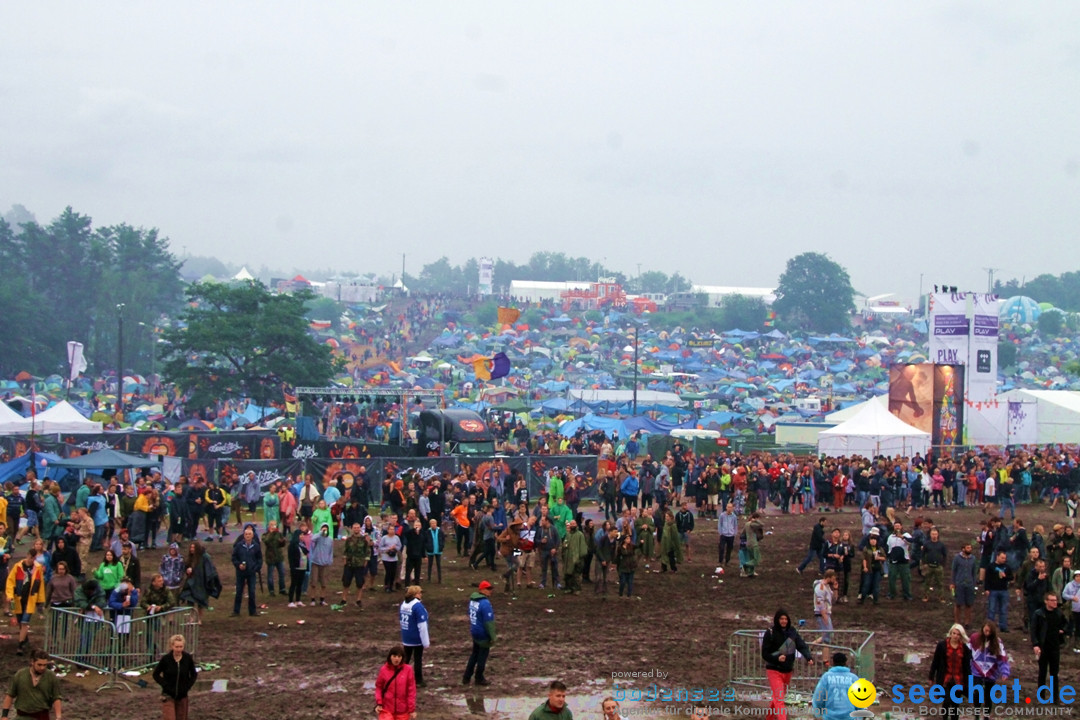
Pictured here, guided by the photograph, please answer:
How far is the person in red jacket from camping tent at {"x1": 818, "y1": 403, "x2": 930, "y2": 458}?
104ft

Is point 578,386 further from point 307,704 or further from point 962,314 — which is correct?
point 307,704

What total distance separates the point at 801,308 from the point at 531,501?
436 feet

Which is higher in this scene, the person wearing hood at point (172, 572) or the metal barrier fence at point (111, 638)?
the person wearing hood at point (172, 572)

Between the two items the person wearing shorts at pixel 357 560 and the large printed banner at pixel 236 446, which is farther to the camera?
the large printed banner at pixel 236 446

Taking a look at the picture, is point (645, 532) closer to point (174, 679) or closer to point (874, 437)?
point (174, 679)

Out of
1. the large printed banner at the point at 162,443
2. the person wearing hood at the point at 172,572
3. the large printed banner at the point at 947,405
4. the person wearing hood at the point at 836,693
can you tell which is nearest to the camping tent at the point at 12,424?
the large printed banner at the point at 162,443

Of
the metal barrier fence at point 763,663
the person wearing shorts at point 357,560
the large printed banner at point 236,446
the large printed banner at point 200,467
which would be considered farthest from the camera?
the large printed banner at point 236,446

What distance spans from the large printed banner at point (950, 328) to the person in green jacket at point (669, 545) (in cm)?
3463

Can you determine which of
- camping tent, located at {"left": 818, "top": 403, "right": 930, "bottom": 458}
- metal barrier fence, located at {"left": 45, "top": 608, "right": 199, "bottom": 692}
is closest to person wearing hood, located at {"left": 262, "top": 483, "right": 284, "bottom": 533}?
metal barrier fence, located at {"left": 45, "top": 608, "right": 199, "bottom": 692}

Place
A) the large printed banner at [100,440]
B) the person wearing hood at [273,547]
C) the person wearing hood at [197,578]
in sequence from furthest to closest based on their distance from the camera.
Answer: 1. the large printed banner at [100,440]
2. the person wearing hood at [273,547]
3. the person wearing hood at [197,578]

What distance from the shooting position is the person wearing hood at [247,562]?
56.7 ft

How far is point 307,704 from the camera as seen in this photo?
41.8 ft

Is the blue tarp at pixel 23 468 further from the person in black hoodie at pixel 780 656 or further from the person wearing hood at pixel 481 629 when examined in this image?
the person in black hoodie at pixel 780 656

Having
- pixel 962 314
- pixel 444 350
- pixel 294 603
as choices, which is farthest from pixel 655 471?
pixel 444 350
